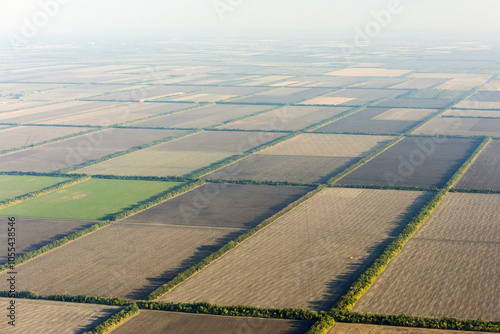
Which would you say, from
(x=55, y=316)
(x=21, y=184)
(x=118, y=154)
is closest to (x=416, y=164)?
(x=118, y=154)

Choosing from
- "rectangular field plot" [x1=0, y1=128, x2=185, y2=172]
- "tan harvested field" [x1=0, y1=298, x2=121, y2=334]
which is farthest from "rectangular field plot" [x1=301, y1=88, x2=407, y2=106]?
"tan harvested field" [x1=0, y1=298, x2=121, y2=334]

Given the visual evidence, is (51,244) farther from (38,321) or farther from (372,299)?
(372,299)

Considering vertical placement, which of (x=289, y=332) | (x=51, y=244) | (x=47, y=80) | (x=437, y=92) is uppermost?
(x=47, y=80)

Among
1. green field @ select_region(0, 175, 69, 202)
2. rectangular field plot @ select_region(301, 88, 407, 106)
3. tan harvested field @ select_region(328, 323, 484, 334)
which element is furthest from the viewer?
rectangular field plot @ select_region(301, 88, 407, 106)

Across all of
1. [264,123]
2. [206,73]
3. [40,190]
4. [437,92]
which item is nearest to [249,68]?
[206,73]

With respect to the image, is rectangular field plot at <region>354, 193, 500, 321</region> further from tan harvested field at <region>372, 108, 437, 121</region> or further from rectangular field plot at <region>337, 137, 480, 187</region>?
tan harvested field at <region>372, 108, 437, 121</region>

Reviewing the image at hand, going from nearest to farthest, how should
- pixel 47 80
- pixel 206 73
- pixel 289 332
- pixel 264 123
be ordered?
pixel 289 332 → pixel 264 123 → pixel 47 80 → pixel 206 73
